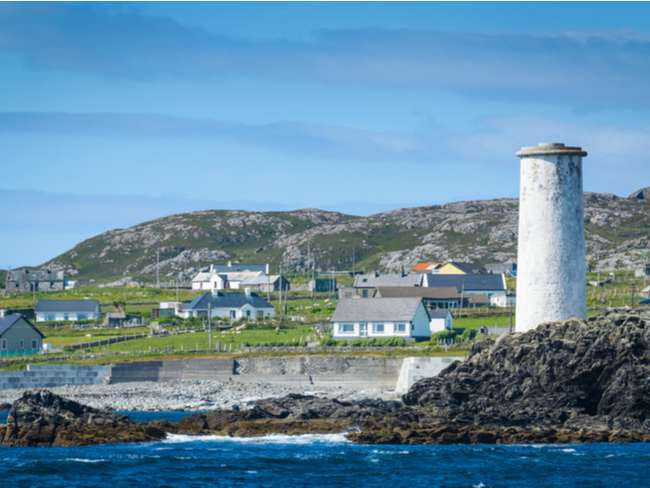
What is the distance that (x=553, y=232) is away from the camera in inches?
1293

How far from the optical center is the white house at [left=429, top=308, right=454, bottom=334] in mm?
60750

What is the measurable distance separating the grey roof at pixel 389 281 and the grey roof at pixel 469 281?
1451 millimetres

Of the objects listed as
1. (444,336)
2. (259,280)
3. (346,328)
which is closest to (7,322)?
(346,328)

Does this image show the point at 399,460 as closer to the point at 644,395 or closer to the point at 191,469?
the point at 191,469

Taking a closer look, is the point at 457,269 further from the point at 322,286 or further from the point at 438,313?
the point at 438,313

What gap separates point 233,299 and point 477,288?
28201 millimetres

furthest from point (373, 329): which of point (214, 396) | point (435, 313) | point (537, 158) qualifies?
point (537, 158)

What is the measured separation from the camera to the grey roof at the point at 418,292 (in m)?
81.0

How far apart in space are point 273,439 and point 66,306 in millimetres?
58310

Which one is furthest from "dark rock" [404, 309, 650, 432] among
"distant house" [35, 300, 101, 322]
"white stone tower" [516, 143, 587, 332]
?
"distant house" [35, 300, 101, 322]

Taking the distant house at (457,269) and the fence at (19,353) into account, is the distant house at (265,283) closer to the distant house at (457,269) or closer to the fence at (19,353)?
the distant house at (457,269)

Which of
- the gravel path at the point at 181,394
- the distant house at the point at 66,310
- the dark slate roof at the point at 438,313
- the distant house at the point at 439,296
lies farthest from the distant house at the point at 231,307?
the gravel path at the point at 181,394

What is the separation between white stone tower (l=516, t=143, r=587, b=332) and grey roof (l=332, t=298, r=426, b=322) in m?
24.6

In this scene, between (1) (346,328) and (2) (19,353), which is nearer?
(1) (346,328)
